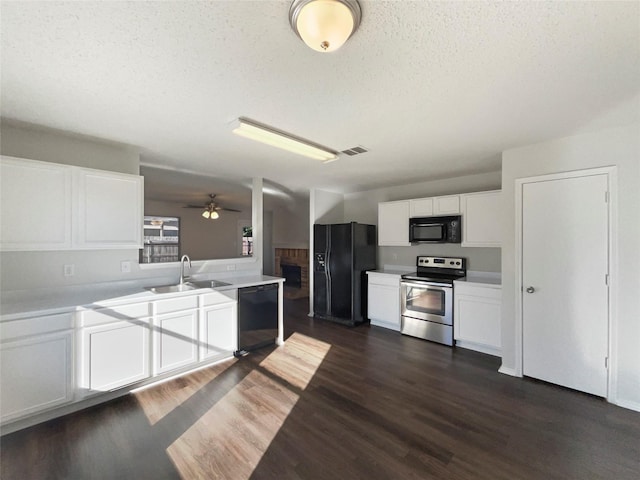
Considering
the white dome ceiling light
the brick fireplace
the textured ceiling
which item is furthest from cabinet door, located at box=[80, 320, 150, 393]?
the brick fireplace

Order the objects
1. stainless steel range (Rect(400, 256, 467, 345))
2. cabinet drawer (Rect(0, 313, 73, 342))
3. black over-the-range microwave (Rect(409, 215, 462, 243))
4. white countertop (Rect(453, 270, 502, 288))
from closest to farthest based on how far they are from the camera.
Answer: cabinet drawer (Rect(0, 313, 73, 342))
white countertop (Rect(453, 270, 502, 288))
stainless steel range (Rect(400, 256, 467, 345))
black over-the-range microwave (Rect(409, 215, 462, 243))

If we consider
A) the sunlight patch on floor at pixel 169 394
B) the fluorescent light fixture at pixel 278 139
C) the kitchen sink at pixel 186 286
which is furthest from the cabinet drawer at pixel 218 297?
the fluorescent light fixture at pixel 278 139

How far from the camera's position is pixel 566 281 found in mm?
2605

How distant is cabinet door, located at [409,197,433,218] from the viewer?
4211 mm

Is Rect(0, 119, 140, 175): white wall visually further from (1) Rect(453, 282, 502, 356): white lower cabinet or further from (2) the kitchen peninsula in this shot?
(1) Rect(453, 282, 502, 356): white lower cabinet

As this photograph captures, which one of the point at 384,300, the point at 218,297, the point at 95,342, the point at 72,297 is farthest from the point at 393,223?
the point at 72,297

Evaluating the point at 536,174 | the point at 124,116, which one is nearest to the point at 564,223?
the point at 536,174

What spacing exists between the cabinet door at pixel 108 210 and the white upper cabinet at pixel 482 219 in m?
4.04

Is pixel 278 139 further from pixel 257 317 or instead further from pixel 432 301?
pixel 432 301

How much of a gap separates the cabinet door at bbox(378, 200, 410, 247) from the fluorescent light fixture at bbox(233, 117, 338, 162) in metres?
1.92

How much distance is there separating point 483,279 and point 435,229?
94 centimetres

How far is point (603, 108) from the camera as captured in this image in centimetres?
201

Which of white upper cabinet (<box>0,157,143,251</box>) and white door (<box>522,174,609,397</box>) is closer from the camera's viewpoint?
white upper cabinet (<box>0,157,143,251</box>)

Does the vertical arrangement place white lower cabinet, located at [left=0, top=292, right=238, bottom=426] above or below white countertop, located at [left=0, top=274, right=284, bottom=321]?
below
